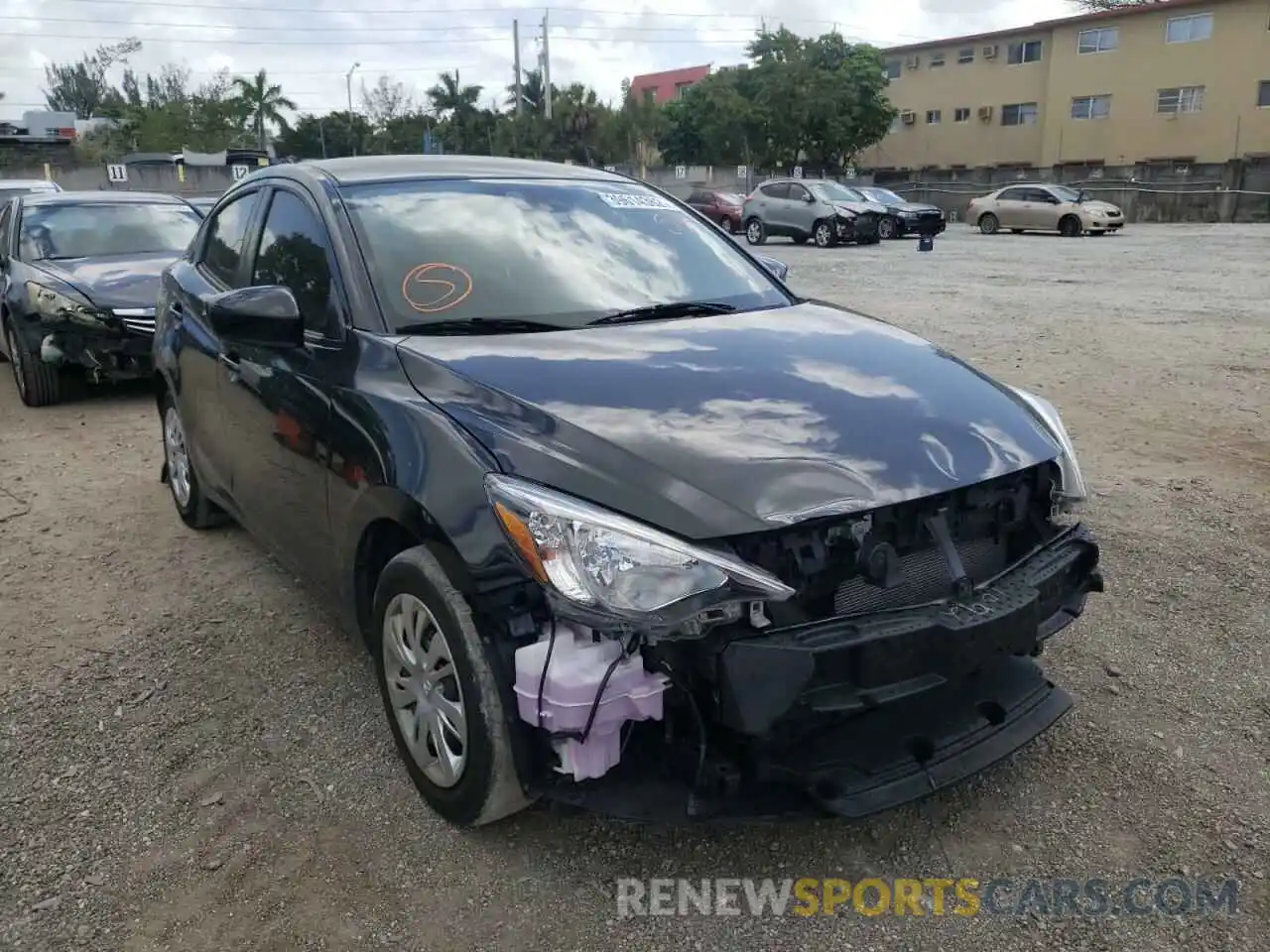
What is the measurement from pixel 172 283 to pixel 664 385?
306 cm

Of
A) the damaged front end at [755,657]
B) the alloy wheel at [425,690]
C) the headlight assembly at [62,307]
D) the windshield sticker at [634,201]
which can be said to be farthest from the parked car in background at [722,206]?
→ the damaged front end at [755,657]

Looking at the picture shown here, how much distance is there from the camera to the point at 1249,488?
5.18m

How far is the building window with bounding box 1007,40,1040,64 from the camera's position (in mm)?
48750

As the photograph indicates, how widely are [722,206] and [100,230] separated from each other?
919 inches

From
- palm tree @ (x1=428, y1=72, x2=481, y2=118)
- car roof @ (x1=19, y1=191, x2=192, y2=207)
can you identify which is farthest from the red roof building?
car roof @ (x1=19, y1=191, x2=192, y2=207)

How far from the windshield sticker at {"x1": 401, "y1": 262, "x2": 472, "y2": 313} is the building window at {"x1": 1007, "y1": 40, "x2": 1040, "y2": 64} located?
2097 inches

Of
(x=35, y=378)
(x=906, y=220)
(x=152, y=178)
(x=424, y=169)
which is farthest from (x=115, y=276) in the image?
(x=152, y=178)

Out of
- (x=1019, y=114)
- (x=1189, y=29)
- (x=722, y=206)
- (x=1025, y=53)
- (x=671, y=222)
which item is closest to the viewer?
(x=671, y=222)

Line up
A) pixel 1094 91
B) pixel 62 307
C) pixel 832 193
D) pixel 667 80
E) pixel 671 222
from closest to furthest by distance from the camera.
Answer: pixel 671 222
pixel 62 307
pixel 832 193
pixel 1094 91
pixel 667 80

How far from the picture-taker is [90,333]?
23.9ft

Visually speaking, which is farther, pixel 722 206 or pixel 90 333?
pixel 722 206

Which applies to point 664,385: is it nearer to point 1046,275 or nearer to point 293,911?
point 293,911

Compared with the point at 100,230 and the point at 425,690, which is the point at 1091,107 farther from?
the point at 425,690

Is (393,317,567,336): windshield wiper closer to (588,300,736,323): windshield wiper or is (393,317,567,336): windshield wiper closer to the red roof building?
(588,300,736,323): windshield wiper
